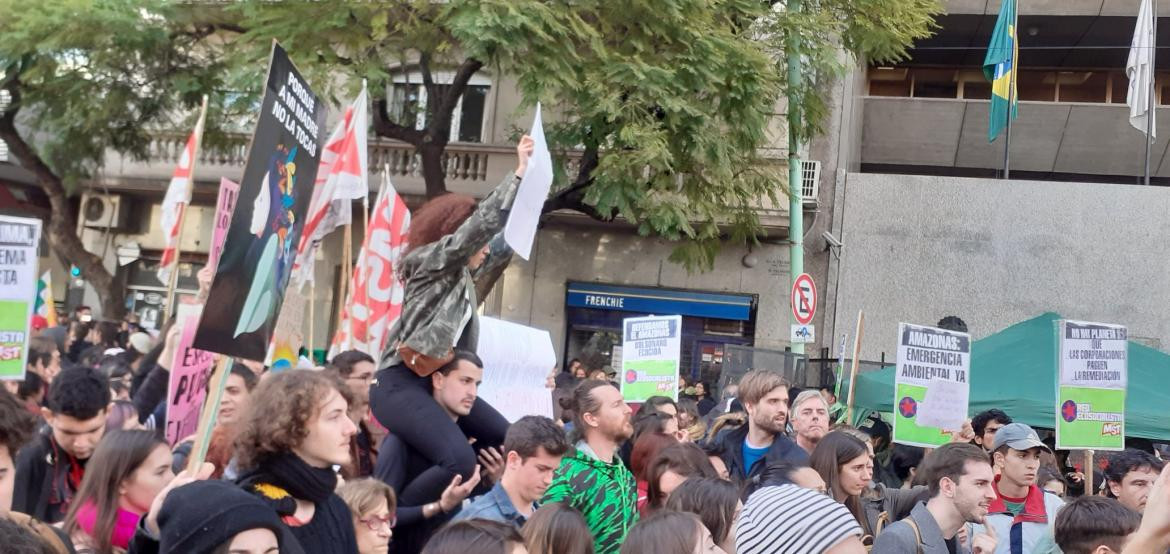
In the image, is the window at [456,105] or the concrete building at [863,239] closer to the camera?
the window at [456,105]

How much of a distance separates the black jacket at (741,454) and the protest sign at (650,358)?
388 cm

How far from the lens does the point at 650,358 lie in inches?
458

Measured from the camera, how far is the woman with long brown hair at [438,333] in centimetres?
512

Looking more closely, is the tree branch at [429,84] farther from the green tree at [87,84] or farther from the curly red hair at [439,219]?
the curly red hair at [439,219]

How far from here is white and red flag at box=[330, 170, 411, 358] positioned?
915 centimetres

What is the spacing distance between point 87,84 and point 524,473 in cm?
1585

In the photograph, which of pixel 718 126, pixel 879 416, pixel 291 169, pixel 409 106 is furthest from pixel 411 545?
pixel 409 106

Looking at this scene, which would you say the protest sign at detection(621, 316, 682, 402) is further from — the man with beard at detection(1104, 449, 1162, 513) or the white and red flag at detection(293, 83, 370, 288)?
the man with beard at detection(1104, 449, 1162, 513)

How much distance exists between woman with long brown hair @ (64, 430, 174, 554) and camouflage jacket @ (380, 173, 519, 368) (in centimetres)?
120

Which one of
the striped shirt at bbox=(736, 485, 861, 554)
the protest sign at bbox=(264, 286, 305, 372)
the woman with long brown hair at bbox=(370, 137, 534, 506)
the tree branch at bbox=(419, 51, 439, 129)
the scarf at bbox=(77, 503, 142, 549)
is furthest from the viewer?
the tree branch at bbox=(419, 51, 439, 129)

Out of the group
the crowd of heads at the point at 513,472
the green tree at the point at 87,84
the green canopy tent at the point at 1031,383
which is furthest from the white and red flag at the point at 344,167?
the green tree at the point at 87,84

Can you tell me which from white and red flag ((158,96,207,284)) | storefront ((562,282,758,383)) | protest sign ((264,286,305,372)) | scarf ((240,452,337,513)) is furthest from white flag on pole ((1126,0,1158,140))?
scarf ((240,452,337,513))

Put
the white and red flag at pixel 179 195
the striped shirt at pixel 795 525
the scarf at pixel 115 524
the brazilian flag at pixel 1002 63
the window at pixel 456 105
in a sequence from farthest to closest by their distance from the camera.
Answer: the brazilian flag at pixel 1002 63 < the window at pixel 456 105 < the white and red flag at pixel 179 195 < the scarf at pixel 115 524 < the striped shirt at pixel 795 525

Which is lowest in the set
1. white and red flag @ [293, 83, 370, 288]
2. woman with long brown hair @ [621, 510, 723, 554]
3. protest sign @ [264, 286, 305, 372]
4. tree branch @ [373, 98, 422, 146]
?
woman with long brown hair @ [621, 510, 723, 554]
